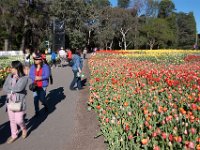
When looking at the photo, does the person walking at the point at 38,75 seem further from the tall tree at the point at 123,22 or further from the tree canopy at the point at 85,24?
the tall tree at the point at 123,22

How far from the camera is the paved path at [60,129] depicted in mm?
6047

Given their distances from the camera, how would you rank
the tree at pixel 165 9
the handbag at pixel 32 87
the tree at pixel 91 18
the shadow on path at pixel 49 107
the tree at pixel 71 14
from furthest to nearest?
1. the tree at pixel 165 9
2. the tree at pixel 91 18
3. the tree at pixel 71 14
4. the handbag at pixel 32 87
5. the shadow on path at pixel 49 107

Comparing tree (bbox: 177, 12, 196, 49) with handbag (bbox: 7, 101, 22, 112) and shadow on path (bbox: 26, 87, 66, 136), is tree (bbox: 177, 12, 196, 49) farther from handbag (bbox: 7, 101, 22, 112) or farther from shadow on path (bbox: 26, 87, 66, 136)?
handbag (bbox: 7, 101, 22, 112)

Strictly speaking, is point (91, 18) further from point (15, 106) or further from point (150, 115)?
point (150, 115)

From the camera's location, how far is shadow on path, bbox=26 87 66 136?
7.58m

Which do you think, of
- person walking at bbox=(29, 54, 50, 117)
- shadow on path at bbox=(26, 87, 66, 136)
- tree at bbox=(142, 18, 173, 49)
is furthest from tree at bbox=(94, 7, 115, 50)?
person walking at bbox=(29, 54, 50, 117)

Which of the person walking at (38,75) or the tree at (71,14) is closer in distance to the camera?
the person walking at (38,75)

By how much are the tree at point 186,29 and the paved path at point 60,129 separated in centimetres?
8042

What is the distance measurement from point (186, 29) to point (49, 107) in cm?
9030

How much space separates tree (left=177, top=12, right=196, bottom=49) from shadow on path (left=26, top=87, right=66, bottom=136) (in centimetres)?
7741

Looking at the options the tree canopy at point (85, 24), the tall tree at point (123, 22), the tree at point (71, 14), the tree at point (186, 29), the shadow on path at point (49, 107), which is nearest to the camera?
the shadow on path at point (49, 107)

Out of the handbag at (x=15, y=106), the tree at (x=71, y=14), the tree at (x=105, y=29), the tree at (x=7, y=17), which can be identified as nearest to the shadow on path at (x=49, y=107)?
the handbag at (x=15, y=106)

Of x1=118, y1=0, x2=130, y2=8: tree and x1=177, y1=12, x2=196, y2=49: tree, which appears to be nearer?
x1=118, y1=0, x2=130, y2=8: tree

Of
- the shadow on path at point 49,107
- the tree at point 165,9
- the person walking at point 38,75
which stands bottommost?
the shadow on path at point 49,107
